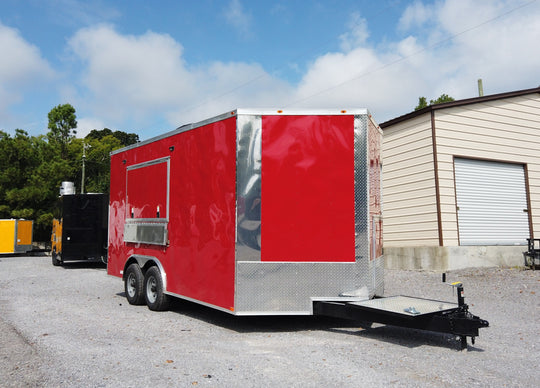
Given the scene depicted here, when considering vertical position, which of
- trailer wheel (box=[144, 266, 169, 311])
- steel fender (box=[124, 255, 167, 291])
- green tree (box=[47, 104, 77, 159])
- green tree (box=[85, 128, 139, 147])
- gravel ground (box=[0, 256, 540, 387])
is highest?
green tree (box=[85, 128, 139, 147])

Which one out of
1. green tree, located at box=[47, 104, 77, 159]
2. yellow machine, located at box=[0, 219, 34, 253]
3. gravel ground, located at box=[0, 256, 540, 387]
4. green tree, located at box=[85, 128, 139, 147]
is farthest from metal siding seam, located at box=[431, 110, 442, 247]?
green tree, located at box=[85, 128, 139, 147]

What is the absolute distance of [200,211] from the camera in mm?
6770

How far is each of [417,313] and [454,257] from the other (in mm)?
8389

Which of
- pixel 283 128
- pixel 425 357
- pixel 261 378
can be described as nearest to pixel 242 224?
pixel 283 128

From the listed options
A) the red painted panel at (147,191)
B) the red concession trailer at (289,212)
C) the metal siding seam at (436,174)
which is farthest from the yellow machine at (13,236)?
the metal siding seam at (436,174)

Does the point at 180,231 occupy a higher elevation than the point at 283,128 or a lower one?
lower

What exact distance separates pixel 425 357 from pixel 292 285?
189 cm

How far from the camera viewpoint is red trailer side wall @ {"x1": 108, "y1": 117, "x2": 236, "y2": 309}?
623 cm

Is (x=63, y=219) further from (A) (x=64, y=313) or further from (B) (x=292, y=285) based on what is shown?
(B) (x=292, y=285)

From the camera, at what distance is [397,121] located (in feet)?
47.7

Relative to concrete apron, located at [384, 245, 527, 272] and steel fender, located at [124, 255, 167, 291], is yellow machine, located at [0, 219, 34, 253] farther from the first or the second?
concrete apron, located at [384, 245, 527, 272]

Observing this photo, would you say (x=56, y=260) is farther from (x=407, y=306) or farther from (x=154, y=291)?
(x=407, y=306)

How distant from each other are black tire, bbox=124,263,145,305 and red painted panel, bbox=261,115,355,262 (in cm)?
330

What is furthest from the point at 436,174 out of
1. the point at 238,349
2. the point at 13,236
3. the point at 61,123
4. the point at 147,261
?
the point at 61,123
